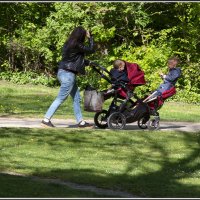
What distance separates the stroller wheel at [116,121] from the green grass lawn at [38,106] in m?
3.26

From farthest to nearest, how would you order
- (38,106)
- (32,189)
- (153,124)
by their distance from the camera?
(38,106), (153,124), (32,189)

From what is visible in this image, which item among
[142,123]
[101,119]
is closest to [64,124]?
[101,119]

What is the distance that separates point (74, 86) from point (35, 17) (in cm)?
1712

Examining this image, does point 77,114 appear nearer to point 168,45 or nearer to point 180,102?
point 180,102

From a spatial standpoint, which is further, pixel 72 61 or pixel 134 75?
pixel 134 75

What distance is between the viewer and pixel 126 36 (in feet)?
91.1

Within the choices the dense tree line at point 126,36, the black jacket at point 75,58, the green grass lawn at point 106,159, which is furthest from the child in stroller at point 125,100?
the dense tree line at point 126,36

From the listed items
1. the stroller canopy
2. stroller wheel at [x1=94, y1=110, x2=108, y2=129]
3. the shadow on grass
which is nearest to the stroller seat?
the stroller canopy

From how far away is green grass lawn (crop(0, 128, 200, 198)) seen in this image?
8.54 metres

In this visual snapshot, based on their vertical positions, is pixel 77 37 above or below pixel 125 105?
above

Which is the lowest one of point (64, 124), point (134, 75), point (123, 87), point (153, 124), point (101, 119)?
point (64, 124)

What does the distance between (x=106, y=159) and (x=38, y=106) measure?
9790 millimetres

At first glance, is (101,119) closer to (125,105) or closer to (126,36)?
(125,105)

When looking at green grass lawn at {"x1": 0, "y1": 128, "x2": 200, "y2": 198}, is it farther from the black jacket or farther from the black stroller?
the black jacket
